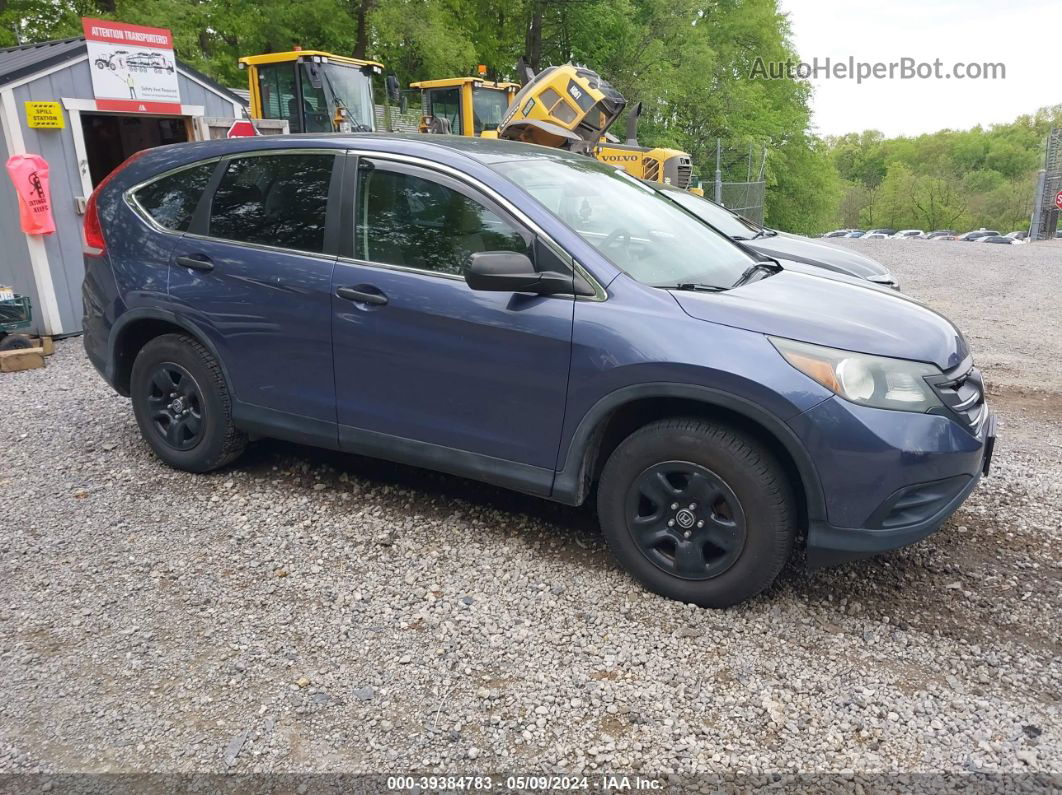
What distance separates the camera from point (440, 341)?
11.6 feet

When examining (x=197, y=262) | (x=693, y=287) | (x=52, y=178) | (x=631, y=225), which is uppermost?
(x=52, y=178)

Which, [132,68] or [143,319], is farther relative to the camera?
[132,68]

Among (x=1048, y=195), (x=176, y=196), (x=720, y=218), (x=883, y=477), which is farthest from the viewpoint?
(x=1048, y=195)

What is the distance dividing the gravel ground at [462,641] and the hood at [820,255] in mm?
3160

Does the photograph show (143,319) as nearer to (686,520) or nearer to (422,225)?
(422,225)

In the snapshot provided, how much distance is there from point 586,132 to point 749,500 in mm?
10627

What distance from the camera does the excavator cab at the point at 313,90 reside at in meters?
13.5

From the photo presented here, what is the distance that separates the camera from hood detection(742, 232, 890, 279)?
24.0 feet

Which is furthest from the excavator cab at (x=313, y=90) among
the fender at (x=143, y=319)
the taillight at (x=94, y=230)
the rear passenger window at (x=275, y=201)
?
the rear passenger window at (x=275, y=201)

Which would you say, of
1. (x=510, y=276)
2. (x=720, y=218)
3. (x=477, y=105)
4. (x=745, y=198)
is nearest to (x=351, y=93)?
(x=477, y=105)

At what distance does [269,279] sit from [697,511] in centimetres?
234

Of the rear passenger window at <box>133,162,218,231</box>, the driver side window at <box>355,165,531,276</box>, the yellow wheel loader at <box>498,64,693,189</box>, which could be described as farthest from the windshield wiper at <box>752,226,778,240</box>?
the rear passenger window at <box>133,162,218,231</box>

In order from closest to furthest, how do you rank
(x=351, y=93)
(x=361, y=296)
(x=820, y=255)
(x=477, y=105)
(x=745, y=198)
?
(x=361, y=296) < (x=820, y=255) < (x=351, y=93) < (x=477, y=105) < (x=745, y=198)

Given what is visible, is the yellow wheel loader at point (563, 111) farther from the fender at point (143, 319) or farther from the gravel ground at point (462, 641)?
the gravel ground at point (462, 641)
